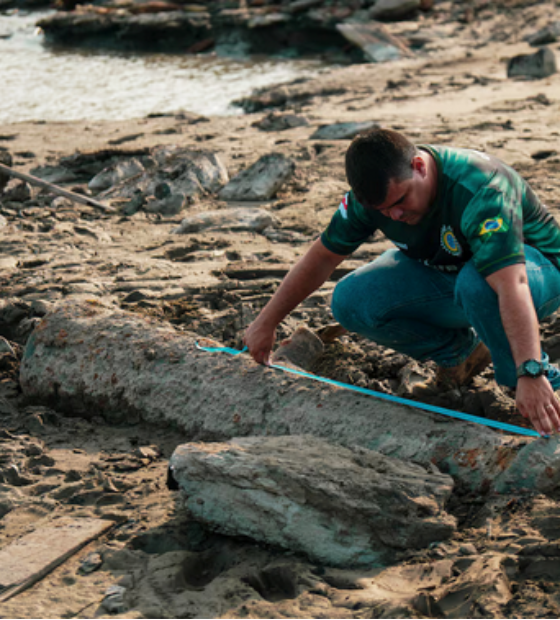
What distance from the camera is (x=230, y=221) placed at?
193 inches

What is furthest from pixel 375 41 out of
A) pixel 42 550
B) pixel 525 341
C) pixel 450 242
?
pixel 42 550

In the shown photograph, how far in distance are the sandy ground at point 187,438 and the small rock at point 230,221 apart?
100mm

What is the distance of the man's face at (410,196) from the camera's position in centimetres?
222

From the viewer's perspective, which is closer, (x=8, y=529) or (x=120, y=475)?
(x=8, y=529)

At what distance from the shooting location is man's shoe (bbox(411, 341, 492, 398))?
9.19 ft

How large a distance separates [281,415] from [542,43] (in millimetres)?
10625

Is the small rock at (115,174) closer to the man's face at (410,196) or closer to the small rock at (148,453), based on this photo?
the small rock at (148,453)

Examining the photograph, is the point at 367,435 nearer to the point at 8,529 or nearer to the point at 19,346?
the point at 8,529

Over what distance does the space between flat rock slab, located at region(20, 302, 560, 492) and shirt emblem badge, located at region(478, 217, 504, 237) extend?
2.14 feet

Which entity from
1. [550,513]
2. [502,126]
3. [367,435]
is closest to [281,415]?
[367,435]

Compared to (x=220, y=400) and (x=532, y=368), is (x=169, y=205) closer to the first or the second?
(x=220, y=400)

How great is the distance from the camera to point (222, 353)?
2.85 metres

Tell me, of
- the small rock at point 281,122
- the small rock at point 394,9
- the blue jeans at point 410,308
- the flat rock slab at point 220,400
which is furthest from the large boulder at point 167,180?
the small rock at point 394,9

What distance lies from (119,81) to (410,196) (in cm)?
1190
